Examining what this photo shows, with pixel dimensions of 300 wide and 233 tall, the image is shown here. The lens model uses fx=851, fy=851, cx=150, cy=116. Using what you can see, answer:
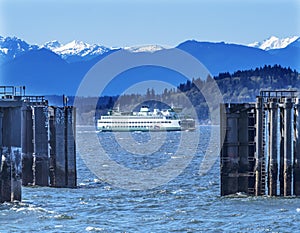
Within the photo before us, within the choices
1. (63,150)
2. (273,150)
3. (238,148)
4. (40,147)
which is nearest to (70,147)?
(63,150)

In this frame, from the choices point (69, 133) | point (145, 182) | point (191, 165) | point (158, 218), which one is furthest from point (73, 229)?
point (191, 165)

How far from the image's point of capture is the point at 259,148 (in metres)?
43.2

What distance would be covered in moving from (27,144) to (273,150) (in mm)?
15782

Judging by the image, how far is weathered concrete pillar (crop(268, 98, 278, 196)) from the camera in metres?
42.9

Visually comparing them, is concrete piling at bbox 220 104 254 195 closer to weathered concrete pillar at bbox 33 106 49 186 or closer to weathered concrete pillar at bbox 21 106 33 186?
weathered concrete pillar at bbox 33 106 49 186

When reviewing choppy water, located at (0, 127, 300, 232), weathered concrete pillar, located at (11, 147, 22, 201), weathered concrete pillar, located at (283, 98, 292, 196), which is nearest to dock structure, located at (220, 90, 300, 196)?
weathered concrete pillar, located at (283, 98, 292, 196)

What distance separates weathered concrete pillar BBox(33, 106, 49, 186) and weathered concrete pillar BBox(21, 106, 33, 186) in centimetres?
40

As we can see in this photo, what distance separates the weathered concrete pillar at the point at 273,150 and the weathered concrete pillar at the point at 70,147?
43.5ft

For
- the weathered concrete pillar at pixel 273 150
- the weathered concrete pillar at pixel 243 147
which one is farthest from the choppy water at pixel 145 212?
the weathered concrete pillar at pixel 243 147

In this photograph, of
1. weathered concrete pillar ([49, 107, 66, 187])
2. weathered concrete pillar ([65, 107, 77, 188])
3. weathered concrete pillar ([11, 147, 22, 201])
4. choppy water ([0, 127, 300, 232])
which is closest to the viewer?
choppy water ([0, 127, 300, 232])

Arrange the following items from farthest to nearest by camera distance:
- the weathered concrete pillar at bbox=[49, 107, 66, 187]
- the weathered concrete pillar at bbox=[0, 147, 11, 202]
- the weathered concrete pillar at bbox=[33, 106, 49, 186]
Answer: the weathered concrete pillar at bbox=[49, 107, 66, 187]
the weathered concrete pillar at bbox=[33, 106, 49, 186]
the weathered concrete pillar at bbox=[0, 147, 11, 202]

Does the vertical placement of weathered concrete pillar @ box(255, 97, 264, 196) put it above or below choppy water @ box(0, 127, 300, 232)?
above

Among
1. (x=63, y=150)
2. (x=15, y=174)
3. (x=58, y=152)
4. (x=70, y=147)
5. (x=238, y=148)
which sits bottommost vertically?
(x=15, y=174)

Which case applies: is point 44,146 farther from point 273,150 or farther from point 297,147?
point 297,147
